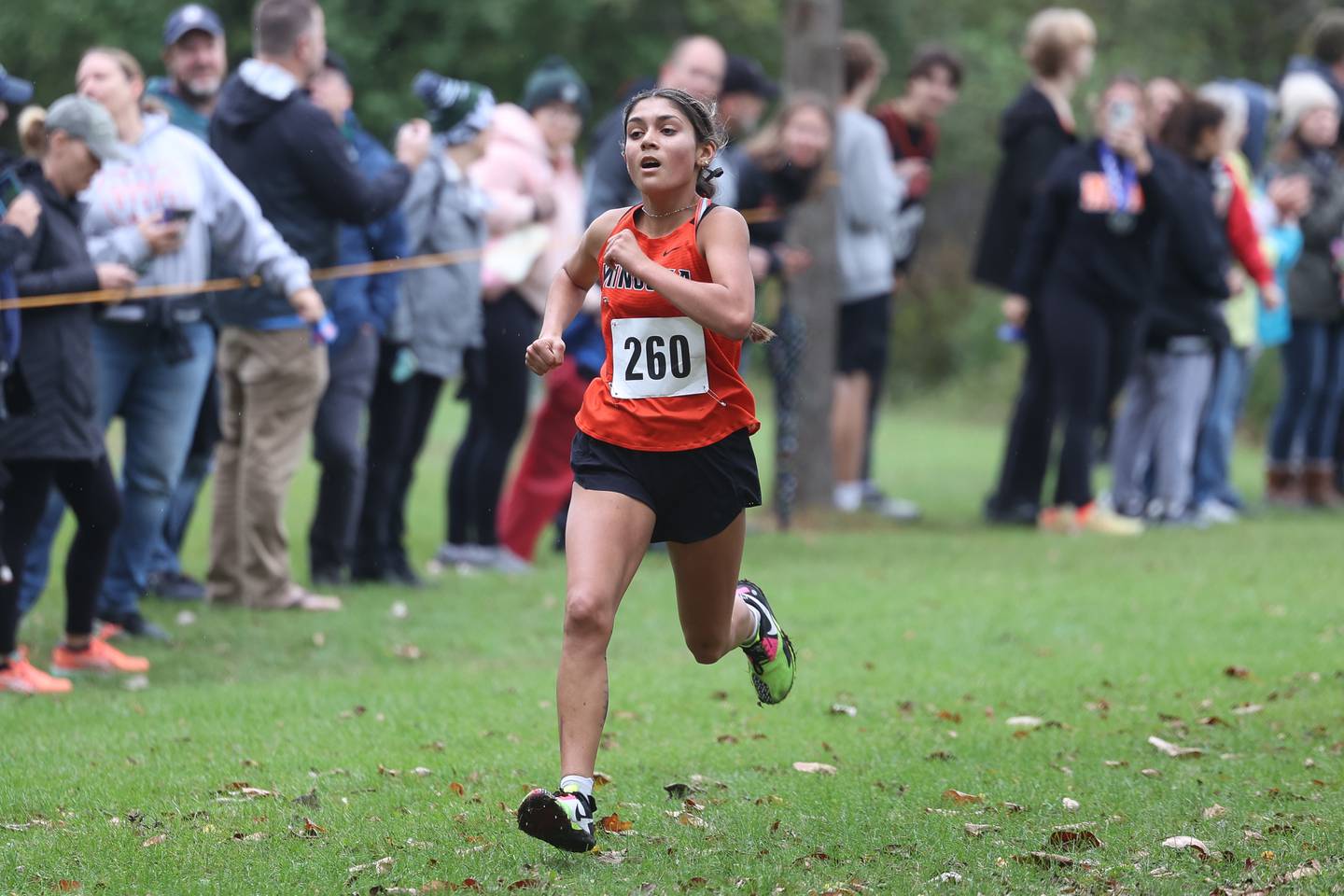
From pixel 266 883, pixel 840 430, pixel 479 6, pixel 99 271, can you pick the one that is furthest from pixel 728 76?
pixel 479 6

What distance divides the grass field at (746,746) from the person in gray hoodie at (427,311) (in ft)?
1.61

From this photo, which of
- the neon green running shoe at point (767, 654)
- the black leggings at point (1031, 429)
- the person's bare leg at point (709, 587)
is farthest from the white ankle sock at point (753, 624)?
the black leggings at point (1031, 429)

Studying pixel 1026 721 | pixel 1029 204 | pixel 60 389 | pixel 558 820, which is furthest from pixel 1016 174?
pixel 558 820

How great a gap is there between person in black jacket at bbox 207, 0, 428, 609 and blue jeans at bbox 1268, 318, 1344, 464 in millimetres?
8205

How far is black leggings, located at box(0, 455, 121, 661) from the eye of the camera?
7.83m

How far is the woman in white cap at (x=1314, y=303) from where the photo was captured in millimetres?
15117

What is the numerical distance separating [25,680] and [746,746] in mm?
3041

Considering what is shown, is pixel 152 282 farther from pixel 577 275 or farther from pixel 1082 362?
pixel 1082 362

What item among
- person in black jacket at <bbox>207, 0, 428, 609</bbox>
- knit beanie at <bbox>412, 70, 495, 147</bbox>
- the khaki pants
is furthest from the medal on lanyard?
the khaki pants

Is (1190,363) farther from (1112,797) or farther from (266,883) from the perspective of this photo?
(266,883)

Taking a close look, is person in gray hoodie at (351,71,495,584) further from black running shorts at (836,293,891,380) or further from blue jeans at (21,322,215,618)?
black running shorts at (836,293,891,380)

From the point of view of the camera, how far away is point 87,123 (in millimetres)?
7797

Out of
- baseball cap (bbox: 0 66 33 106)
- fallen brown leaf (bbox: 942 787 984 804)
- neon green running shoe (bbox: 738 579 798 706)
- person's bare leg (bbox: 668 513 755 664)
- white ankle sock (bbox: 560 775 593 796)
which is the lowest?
fallen brown leaf (bbox: 942 787 984 804)

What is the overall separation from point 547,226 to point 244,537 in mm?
2929
